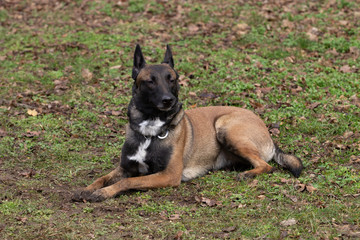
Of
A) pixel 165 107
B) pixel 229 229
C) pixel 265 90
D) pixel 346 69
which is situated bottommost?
pixel 265 90

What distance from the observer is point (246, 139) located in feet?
22.3

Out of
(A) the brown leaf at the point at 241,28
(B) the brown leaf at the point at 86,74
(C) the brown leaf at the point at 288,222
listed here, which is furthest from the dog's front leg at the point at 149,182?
(A) the brown leaf at the point at 241,28

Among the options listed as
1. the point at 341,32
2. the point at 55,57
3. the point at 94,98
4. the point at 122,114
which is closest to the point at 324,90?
the point at 341,32

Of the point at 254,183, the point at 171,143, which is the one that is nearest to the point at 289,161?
the point at 254,183

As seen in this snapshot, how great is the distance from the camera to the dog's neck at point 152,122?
6203mm

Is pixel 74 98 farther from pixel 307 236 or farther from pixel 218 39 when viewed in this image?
pixel 307 236

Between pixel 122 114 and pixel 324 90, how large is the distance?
3696 mm

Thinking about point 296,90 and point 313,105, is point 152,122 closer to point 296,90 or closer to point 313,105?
point 313,105

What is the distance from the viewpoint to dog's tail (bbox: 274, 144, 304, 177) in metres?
6.40

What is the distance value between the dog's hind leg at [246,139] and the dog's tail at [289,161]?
9 cm

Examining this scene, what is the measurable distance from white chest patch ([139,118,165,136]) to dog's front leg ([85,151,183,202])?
15.4 inches

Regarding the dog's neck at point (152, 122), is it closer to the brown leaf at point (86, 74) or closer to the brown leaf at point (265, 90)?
the brown leaf at point (265, 90)

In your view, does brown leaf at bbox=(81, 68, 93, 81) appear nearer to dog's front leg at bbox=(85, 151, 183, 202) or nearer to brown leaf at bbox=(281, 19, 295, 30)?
dog's front leg at bbox=(85, 151, 183, 202)

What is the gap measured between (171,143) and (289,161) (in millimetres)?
1624
